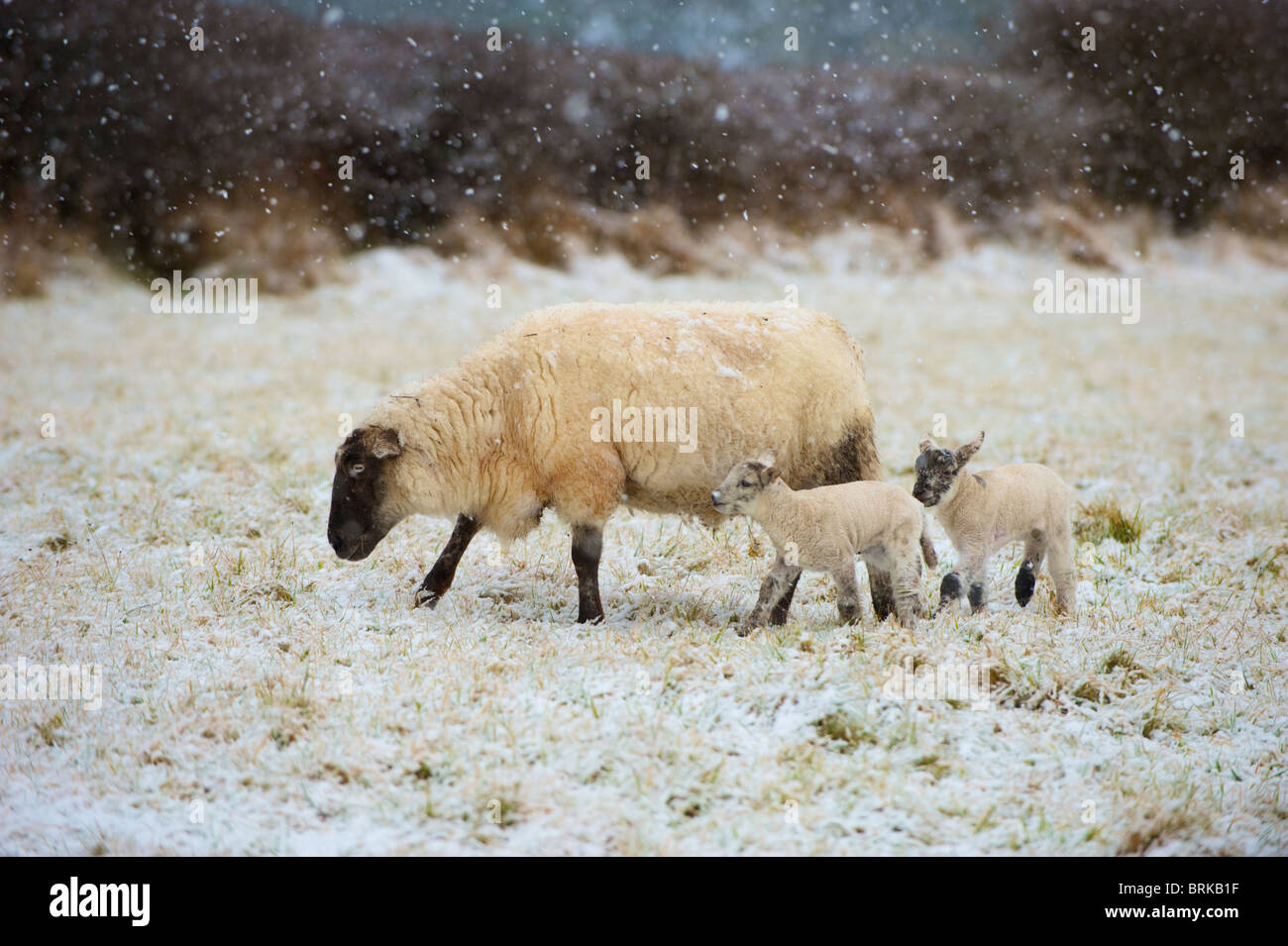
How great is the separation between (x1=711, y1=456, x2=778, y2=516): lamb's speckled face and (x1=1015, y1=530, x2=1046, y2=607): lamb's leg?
2.03m

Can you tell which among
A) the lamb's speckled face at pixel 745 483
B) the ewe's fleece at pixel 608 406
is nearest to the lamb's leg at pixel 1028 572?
the ewe's fleece at pixel 608 406

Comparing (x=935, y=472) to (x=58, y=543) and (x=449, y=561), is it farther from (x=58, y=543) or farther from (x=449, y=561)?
(x=58, y=543)

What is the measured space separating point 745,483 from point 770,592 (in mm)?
756

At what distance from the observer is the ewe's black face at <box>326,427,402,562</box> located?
6750mm

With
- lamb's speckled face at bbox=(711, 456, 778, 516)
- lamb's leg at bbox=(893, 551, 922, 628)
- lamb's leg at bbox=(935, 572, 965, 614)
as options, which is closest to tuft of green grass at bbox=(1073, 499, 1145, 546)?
lamb's leg at bbox=(935, 572, 965, 614)

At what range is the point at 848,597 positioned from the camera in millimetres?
6605

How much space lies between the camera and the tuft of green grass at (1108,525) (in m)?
9.02

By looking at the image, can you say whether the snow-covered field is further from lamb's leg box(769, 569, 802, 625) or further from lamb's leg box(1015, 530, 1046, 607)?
lamb's leg box(1015, 530, 1046, 607)

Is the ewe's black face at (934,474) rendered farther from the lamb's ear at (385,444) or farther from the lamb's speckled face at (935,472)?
the lamb's ear at (385,444)

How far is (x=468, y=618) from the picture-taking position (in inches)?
271

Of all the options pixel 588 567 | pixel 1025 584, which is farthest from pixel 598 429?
pixel 1025 584
